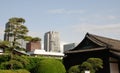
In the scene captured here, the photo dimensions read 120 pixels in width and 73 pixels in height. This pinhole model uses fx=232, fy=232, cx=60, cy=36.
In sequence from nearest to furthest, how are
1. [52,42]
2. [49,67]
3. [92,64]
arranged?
1. [49,67]
2. [92,64]
3. [52,42]

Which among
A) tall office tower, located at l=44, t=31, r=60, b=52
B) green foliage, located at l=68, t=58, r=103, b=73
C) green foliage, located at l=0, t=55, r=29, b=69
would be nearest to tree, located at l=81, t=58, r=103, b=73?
green foliage, located at l=68, t=58, r=103, b=73

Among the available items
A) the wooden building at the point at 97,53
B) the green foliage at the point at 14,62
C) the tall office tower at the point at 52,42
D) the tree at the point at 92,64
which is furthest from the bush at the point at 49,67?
the tall office tower at the point at 52,42

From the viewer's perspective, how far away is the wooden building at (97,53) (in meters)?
21.7

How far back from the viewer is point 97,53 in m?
22.9

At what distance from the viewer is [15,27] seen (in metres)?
20.0

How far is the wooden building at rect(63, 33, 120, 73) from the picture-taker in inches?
853

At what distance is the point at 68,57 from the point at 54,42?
63.0 meters

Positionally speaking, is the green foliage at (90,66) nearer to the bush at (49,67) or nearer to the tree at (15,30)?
the bush at (49,67)

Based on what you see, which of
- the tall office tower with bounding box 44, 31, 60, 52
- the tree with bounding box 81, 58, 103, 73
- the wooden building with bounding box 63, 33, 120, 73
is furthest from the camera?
the tall office tower with bounding box 44, 31, 60, 52

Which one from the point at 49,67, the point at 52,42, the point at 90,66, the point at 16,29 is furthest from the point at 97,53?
the point at 52,42

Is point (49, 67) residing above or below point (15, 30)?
below

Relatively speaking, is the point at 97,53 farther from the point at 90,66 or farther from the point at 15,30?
the point at 15,30

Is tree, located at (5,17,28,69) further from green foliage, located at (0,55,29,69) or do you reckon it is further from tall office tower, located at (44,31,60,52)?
tall office tower, located at (44,31,60,52)

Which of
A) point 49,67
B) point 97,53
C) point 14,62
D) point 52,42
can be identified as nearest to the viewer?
point 14,62
